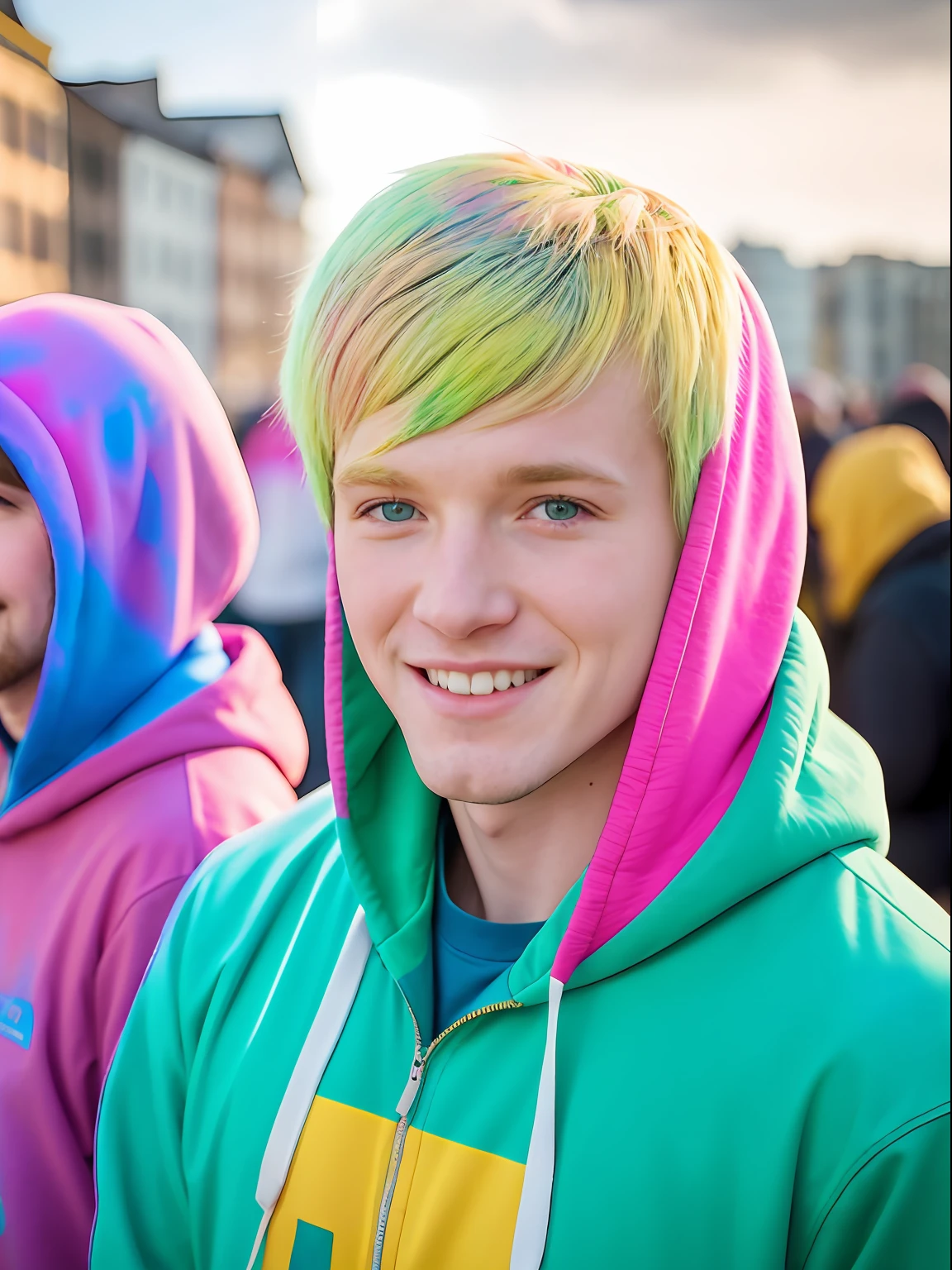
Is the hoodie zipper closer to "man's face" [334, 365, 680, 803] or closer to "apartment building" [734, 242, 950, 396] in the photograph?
"man's face" [334, 365, 680, 803]

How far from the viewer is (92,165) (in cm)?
218

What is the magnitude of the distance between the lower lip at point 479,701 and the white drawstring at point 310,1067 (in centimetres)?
29

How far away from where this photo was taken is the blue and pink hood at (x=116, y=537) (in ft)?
4.32

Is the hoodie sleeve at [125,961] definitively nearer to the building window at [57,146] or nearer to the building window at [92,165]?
the building window at [57,146]

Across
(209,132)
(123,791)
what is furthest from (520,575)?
(209,132)

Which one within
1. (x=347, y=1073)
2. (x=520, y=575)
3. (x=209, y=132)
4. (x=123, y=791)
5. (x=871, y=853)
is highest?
(x=209, y=132)

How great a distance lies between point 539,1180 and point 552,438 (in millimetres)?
602

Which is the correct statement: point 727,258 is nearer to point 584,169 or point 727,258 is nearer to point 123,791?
point 584,169

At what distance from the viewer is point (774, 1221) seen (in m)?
0.84

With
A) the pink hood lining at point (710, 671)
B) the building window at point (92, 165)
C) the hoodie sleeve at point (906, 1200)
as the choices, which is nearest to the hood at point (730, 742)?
the pink hood lining at point (710, 671)

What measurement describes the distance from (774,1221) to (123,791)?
0.85 meters

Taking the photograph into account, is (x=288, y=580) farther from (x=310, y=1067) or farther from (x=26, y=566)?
(x=310, y=1067)

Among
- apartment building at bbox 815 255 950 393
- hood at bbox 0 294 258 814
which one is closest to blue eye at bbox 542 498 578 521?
hood at bbox 0 294 258 814

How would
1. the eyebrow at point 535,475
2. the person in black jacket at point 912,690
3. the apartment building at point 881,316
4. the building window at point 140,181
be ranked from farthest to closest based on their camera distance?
the building window at point 140,181
the person in black jacket at point 912,690
the apartment building at point 881,316
the eyebrow at point 535,475
